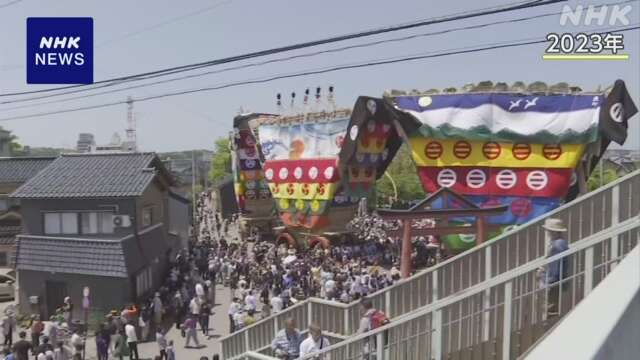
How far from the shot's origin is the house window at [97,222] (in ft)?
71.8

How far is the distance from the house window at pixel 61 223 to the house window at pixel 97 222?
0.35 m

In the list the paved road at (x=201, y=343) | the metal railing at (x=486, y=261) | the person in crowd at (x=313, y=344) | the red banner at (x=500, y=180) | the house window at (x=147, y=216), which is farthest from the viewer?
the house window at (x=147, y=216)

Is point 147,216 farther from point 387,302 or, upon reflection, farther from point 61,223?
point 387,302

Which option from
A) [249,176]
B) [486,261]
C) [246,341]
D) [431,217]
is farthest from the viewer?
[249,176]

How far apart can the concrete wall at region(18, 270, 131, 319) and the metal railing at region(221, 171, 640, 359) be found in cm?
1063

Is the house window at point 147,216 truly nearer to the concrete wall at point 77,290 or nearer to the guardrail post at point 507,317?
the concrete wall at point 77,290

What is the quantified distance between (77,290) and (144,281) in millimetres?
2872

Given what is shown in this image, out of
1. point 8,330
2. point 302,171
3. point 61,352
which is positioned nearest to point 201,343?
point 61,352

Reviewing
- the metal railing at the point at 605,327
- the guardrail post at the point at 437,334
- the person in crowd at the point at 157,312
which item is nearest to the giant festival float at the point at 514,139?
the person in crowd at the point at 157,312

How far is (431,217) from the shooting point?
1583 centimetres

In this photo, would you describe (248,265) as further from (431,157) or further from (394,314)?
(394,314)

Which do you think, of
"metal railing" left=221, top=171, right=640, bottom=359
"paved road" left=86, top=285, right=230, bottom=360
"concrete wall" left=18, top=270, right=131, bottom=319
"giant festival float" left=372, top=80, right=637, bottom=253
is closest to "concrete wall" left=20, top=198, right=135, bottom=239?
"concrete wall" left=18, top=270, right=131, bottom=319

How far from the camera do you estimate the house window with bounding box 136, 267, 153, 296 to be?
21419 mm

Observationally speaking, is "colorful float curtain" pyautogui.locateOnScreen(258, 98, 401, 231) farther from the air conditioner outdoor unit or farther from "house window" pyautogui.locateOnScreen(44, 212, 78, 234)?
"house window" pyautogui.locateOnScreen(44, 212, 78, 234)
